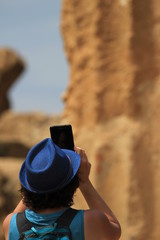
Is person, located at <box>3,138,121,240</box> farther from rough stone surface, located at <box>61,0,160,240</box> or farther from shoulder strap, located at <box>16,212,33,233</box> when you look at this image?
rough stone surface, located at <box>61,0,160,240</box>

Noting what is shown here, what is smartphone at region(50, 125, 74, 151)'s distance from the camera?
235 centimetres

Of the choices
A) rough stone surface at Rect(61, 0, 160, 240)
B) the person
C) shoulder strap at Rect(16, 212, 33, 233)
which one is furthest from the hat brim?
rough stone surface at Rect(61, 0, 160, 240)

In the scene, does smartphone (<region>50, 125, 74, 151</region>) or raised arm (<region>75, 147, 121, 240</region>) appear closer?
raised arm (<region>75, 147, 121, 240</region>)

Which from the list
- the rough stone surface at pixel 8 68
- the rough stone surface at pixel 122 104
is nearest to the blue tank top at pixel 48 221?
the rough stone surface at pixel 122 104

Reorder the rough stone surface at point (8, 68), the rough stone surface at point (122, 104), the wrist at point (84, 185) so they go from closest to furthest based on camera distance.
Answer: the wrist at point (84, 185) < the rough stone surface at point (122, 104) < the rough stone surface at point (8, 68)

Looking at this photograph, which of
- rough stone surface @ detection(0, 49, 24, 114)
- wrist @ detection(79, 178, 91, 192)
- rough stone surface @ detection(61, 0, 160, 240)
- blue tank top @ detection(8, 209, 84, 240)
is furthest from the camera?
rough stone surface @ detection(0, 49, 24, 114)

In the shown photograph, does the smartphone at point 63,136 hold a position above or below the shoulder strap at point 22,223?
above

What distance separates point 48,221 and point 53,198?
0.27ft

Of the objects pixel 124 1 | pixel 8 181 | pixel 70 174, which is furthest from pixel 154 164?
pixel 8 181

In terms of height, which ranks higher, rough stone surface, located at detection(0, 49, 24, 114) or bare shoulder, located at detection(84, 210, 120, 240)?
rough stone surface, located at detection(0, 49, 24, 114)

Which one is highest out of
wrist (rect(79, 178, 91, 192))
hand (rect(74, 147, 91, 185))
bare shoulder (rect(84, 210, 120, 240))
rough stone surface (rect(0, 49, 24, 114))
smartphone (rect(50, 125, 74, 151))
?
rough stone surface (rect(0, 49, 24, 114))

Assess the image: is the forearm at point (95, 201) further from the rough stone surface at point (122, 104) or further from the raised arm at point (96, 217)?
the rough stone surface at point (122, 104)

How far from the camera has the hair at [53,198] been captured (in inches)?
85.0

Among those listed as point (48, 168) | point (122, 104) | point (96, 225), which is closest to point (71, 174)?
point (48, 168)
